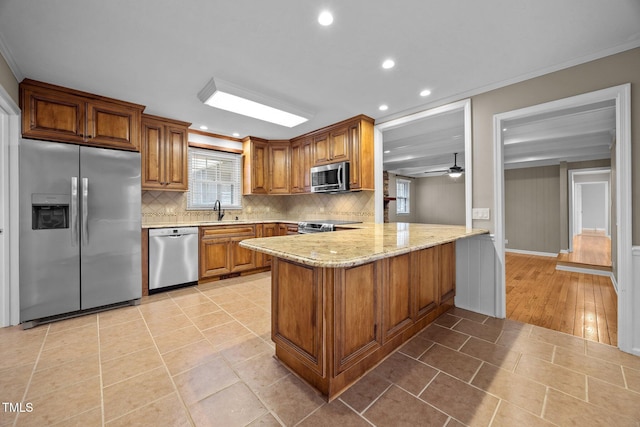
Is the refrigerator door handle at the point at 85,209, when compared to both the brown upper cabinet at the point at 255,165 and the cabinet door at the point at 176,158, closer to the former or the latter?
the cabinet door at the point at 176,158

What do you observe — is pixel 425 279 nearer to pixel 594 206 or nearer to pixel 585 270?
pixel 585 270

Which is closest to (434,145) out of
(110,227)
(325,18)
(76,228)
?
(325,18)

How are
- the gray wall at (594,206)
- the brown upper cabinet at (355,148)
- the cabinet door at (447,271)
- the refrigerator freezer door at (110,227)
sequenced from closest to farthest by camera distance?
1. the cabinet door at (447,271)
2. the refrigerator freezer door at (110,227)
3. the brown upper cabinet at (355,148)
4. the gray wall at (594,206)

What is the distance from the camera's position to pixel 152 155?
145 inches

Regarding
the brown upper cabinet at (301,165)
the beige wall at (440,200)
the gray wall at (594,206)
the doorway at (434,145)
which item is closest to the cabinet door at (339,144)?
the doorway at (434,145)

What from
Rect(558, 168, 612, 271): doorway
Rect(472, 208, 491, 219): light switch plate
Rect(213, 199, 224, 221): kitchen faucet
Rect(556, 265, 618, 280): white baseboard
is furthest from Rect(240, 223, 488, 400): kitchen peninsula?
Rect(558, 168, 612, 271): doorway

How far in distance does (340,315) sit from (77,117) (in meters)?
3.42

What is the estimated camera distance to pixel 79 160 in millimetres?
2746

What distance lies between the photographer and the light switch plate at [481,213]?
9.16 ft

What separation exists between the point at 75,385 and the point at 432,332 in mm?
2668

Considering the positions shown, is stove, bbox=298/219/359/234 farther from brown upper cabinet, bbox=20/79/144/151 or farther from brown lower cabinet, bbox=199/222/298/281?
brown upper cabinet, bbox=20/79/144/151

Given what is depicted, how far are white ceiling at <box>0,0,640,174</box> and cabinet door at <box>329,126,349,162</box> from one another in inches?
36.9

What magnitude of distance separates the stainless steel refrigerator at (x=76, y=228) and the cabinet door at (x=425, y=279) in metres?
3.08

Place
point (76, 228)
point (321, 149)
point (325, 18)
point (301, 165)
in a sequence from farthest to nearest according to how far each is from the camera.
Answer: point (301, 165), point (321, 149), point (76, 228), point (325, 18)
